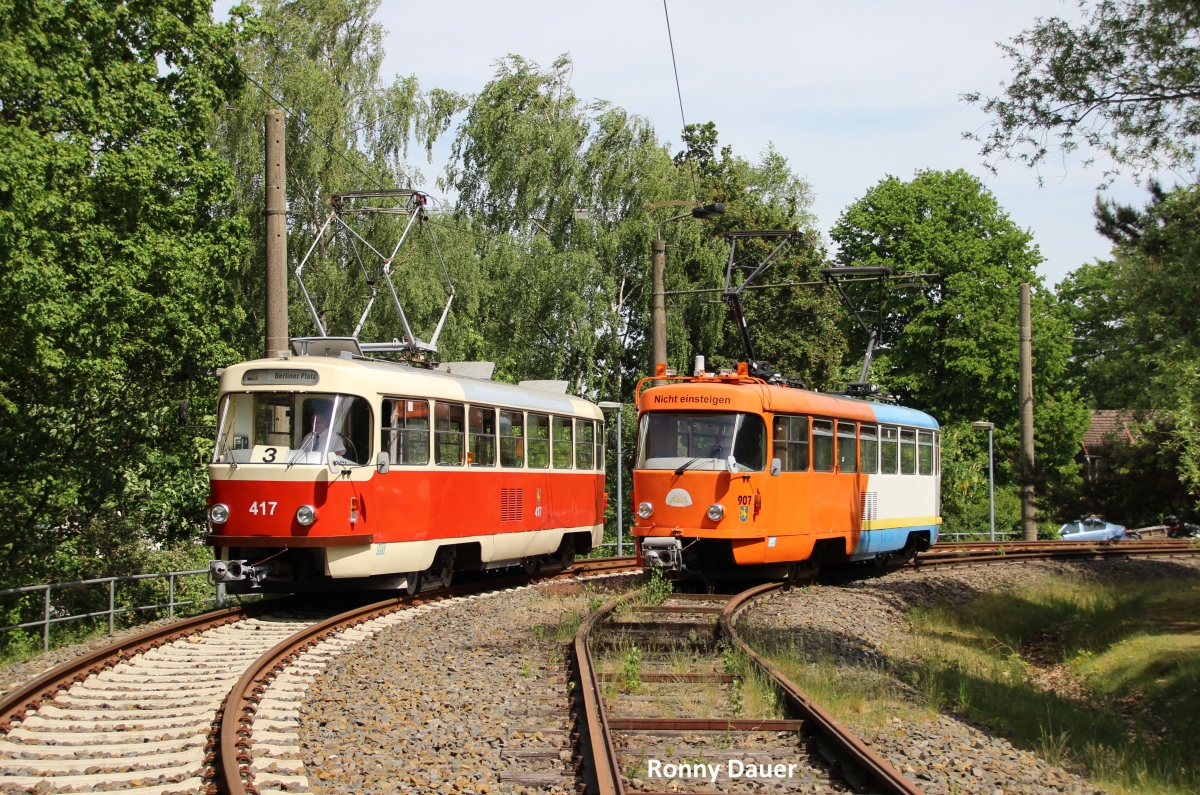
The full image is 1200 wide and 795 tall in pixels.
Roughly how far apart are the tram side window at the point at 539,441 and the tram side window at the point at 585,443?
1.47 meters

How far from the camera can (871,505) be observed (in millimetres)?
20344

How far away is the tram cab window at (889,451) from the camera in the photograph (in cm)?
2092

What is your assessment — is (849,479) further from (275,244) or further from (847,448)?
(275,244)

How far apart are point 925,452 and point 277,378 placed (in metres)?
13.8

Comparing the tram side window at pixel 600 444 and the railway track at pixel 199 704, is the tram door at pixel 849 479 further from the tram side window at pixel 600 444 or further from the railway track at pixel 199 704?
the railway track at pixel 199 704

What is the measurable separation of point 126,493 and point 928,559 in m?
15.4

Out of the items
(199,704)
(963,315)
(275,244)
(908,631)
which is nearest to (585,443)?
(275,244)

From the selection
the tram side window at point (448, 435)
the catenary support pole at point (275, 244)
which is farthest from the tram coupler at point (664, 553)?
the catenary support pole at point (275, 244)

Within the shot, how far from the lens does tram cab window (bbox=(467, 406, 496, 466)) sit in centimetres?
1648

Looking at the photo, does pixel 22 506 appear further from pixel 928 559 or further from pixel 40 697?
pixel 928 559

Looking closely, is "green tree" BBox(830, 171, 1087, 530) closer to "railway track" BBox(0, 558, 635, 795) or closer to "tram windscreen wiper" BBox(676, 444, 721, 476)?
"tram windscreen wiper" BBox(676, 444, 721, 476)

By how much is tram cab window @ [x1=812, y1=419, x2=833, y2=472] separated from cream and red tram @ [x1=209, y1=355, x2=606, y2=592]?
14.8 ft

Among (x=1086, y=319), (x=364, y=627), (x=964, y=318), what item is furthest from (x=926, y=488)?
(x=1086, y=319)

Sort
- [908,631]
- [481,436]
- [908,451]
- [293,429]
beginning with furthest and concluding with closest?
[908,451] → [481,436] → [908,631] → [293,429]
